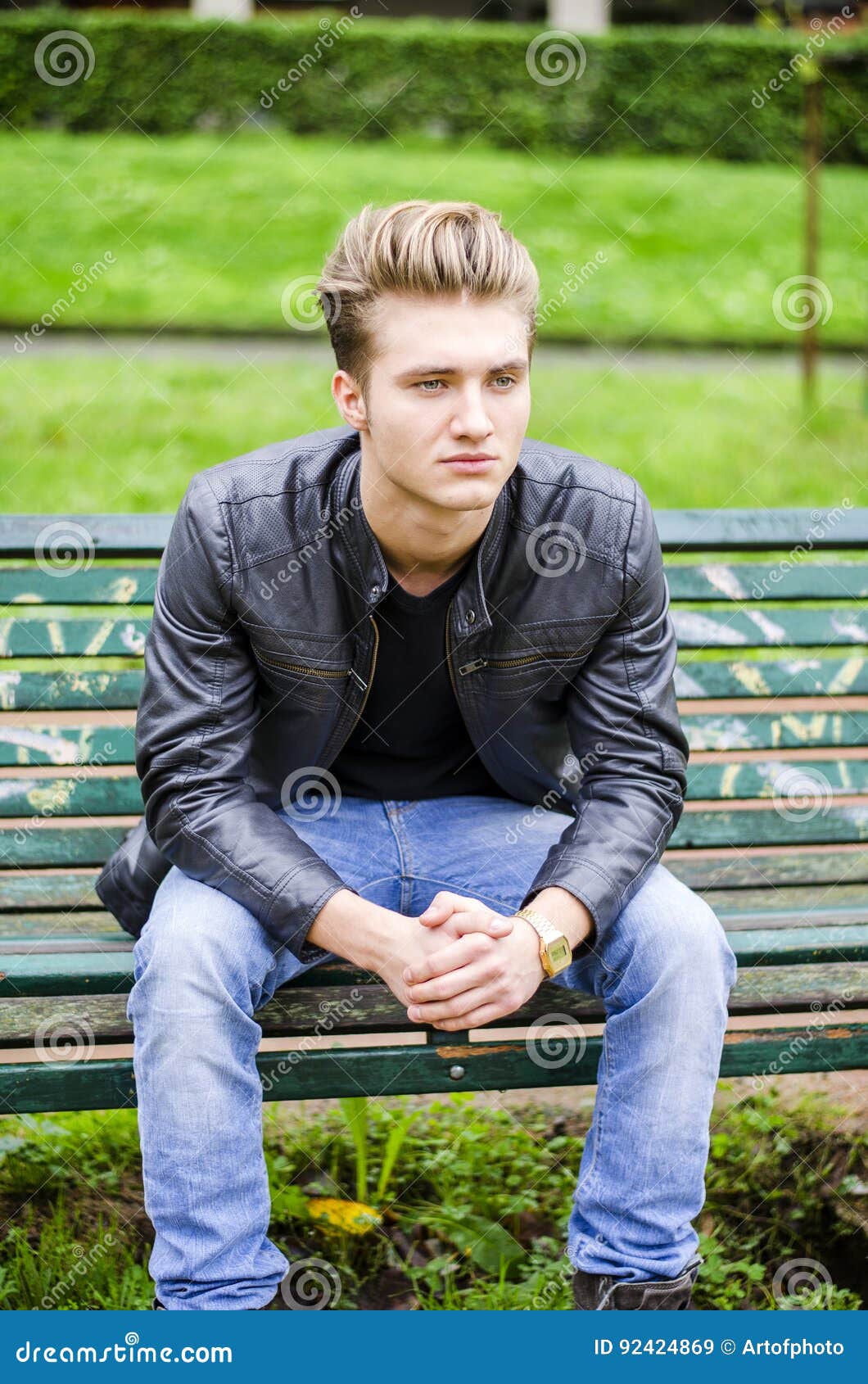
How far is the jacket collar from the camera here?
2625 mm

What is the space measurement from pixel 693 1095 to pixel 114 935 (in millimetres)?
1176

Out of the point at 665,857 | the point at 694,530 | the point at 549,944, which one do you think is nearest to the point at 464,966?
the point at 549,944

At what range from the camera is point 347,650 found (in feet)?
8.69

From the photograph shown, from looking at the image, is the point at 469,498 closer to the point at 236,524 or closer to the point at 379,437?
the point at 379,437

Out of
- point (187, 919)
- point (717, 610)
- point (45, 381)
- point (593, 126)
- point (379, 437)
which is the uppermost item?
point (593, 126)

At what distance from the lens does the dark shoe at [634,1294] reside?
2238mm

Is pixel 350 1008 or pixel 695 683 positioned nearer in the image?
pixel 350 1008

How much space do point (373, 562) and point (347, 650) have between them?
171 millimetres

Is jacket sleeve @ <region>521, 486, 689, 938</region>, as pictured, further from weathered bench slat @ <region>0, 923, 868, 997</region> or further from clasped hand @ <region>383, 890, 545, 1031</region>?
weathered bench slat @ <region>0, 923, 868, 997</region>

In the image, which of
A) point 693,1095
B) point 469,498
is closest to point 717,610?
point 469,498

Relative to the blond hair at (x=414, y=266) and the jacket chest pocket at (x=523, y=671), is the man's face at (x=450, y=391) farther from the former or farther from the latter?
the jacket chest pocket at (x=523, y=671)

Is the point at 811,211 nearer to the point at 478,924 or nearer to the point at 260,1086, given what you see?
the point at 478,924

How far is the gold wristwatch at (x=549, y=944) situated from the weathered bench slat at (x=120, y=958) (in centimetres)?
42

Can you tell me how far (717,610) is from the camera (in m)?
3.40
